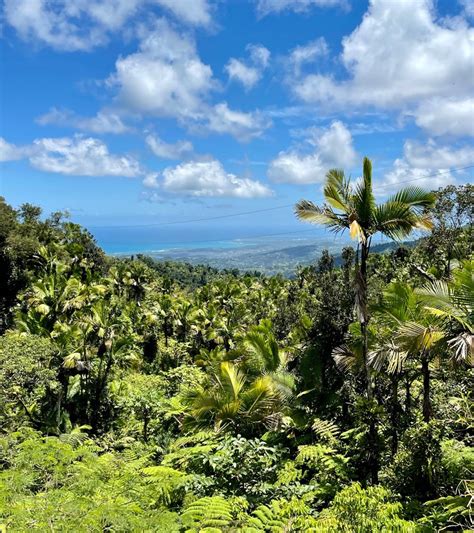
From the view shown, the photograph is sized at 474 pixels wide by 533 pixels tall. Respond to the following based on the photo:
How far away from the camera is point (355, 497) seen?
15.9 ft

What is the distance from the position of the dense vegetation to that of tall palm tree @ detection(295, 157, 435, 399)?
0.09 ft

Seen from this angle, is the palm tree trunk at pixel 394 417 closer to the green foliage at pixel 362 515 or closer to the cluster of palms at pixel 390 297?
the cluster of palms at pixel 390 297

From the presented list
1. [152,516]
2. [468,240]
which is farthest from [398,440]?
[468,240]

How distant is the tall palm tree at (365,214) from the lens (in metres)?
8.17

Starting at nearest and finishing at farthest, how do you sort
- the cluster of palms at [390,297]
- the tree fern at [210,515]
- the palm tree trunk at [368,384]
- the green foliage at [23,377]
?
the tree fern at [210,515], the cluster of palms at [390,297], the palm tree trunk at [368,384], the green foliage at [23,377]

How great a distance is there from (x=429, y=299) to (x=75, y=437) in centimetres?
1344

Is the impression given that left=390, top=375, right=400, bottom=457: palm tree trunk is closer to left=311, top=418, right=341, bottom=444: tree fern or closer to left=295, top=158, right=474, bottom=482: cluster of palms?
left=295, top=158, right=474, bottom=482: cluster of palms

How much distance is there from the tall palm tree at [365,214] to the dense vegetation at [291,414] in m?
0.03

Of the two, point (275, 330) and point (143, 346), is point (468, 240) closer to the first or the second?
point (275, 330)

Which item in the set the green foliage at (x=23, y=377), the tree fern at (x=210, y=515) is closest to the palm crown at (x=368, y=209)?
the tree fern at (x=210, y=515)

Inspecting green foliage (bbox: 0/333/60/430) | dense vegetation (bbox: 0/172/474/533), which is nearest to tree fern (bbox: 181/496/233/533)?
dense vegetation (bbox: 0/172/474/533)

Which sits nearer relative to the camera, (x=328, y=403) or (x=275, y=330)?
(x=328, y=403)

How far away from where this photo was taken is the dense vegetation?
5488 mm

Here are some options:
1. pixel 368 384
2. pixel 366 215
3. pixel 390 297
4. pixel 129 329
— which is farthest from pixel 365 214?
pixel 129 329
